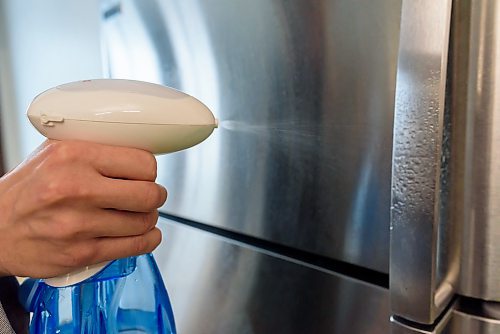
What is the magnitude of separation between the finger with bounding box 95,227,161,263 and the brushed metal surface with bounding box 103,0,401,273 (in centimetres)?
20

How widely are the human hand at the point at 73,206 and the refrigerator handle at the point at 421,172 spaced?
0.19m

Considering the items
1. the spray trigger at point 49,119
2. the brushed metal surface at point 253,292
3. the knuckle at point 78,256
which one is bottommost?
the brushed metal surface at point 253,292

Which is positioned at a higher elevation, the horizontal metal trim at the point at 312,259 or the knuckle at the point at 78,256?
the knuckle at the point at 78,256

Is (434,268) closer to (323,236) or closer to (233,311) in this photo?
(323,236)

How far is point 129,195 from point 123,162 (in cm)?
2

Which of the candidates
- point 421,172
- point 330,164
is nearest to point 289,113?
point 330,164

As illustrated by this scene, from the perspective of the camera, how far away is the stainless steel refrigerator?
0.34m

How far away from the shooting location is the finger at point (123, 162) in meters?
0.31

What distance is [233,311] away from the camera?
0.60 m

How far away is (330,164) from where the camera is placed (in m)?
0.46

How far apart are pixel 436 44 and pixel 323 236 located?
0.77 ft

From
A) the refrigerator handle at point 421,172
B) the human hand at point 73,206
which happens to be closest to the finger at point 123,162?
the human hand at point 73,206

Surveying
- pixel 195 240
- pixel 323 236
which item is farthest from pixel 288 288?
pixel 195 240

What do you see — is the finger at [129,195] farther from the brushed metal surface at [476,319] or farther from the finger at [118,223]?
the brushed metal surface at [476,319]
